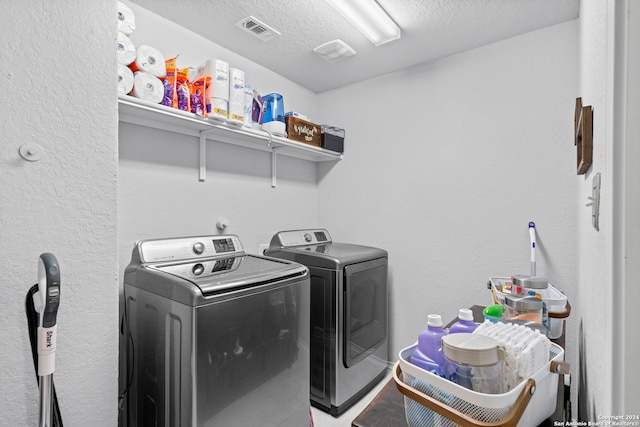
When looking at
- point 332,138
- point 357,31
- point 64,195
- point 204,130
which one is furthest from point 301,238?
point 64,195

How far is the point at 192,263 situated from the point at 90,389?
0.71 meters

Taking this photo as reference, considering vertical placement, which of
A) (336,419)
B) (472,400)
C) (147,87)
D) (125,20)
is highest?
(125,20)

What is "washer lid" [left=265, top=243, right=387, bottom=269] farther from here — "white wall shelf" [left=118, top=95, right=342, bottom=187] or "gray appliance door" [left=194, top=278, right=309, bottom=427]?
"white wall shelf" [left=118, top=95, right=342, bottom=187]

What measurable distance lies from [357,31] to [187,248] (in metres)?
1.83

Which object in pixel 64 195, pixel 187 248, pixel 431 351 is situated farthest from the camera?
pixel 187 248

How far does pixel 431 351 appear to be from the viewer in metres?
0.73

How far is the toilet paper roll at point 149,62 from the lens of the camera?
5.52ft

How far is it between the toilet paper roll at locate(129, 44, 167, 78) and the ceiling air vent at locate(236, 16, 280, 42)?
24.4 inches

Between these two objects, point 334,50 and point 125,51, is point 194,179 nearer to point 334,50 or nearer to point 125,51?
point 125,51

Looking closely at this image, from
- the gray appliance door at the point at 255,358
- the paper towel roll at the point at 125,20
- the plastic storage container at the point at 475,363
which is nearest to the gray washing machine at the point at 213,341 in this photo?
the gray appliance door at the point at 255,358

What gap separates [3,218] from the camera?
1.12m

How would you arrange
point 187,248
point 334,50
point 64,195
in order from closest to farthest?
1. point 64,195
2. point 187,248
3. point 334,50

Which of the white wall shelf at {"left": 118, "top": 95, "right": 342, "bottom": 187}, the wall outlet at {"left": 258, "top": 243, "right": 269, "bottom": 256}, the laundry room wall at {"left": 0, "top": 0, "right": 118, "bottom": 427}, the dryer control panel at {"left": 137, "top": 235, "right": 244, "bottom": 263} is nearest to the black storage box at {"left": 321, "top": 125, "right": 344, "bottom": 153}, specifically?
the white wall shelf at {"left": 118, "top": 95, "right": 342, "bottom": 187}

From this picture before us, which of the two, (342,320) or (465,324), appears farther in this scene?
(342,320)
